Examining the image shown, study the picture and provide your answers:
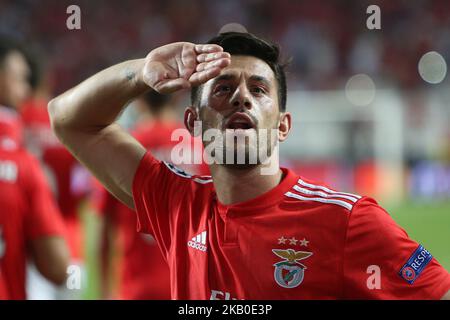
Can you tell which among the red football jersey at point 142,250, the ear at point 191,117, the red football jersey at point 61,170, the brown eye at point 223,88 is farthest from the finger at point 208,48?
the red football jersey at point 61,170

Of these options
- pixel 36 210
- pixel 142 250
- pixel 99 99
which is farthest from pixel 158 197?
pixel 142 250

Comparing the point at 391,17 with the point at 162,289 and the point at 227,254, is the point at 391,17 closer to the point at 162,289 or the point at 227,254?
the point at 162,289

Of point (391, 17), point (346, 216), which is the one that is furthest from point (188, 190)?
point (391, 17)

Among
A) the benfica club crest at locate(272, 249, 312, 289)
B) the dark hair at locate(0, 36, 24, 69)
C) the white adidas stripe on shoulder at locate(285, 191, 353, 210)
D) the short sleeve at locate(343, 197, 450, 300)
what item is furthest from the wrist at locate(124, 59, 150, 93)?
the dark hair at locate(0, 36, 24, 69)

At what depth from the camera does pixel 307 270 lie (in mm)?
2477

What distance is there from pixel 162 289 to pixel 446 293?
8.55 ft

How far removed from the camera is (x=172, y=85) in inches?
99.2

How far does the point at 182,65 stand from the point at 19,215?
1.83 meters

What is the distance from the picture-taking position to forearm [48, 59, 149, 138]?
9.10ft

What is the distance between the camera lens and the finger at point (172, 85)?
250 centimetres

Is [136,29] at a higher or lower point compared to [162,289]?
higher

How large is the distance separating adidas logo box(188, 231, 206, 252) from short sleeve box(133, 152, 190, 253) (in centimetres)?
14

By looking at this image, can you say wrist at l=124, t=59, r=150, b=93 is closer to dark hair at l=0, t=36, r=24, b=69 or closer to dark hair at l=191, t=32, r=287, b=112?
dark hair at l=191, t=32, r=287, b=112

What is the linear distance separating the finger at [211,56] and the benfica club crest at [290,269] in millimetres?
682
